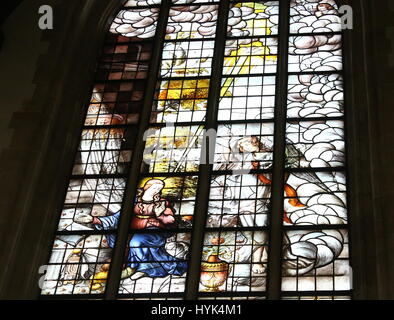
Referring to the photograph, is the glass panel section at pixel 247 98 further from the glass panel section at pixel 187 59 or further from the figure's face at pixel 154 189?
the figure's face at pixel 154 189

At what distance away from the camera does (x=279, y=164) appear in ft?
27.1

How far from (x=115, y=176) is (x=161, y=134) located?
0.62 meters

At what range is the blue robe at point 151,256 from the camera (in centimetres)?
777

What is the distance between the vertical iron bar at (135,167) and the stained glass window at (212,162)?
0.01 metres

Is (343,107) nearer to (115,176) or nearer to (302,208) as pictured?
(302,208)

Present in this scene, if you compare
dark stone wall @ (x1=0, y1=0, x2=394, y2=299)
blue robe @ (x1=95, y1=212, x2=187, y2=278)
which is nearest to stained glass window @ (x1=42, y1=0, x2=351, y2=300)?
blue robe @ (x1=95, y1=212, x2=187, y2=278)

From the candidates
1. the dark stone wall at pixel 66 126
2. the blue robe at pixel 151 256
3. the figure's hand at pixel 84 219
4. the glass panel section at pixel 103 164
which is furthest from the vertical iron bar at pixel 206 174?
the dark stone wall at pixel 66 126

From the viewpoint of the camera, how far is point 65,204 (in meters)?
8.44

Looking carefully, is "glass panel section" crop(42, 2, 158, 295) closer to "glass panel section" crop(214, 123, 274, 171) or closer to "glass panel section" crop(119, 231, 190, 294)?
"glass panel section" crop(119, 231, 190, 294)

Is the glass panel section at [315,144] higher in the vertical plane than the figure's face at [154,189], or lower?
higher

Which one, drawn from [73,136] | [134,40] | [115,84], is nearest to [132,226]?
[73,136]
